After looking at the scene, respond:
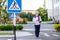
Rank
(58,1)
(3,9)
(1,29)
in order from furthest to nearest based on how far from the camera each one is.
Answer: (58,1) < (1,29) < (3,9)

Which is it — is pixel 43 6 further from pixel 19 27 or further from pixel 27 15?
A: pixel 19 27

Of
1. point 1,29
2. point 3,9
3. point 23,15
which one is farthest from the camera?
point 23,15

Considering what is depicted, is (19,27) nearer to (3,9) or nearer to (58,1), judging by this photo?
(3,9)

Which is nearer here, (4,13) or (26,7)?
(4,13)

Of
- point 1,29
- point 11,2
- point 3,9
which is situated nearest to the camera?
point 11,2

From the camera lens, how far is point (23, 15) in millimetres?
54906

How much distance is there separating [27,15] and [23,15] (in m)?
1.42

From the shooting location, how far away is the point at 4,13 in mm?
23625

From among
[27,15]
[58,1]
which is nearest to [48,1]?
[27,15]

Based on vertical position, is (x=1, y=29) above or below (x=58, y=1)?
below

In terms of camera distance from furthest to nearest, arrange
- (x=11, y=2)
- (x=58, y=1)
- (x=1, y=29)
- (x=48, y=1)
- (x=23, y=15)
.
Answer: (x=48, y=1) < (x=23, y=15) < (x=58, y=1) < (x=1, y=29) < (x=11, y=2)

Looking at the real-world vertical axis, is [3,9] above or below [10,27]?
above

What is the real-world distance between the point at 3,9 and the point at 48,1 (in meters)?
44.2

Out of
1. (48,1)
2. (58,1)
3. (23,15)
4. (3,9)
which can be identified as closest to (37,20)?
(3,9)
